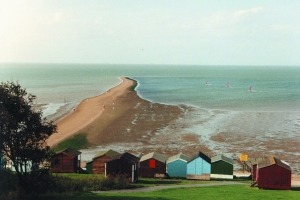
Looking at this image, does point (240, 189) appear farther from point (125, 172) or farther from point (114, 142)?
point (114, 142)

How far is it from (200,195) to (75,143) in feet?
113

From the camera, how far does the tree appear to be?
1358 inches

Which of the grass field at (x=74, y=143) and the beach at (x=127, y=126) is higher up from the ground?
the beach at (x=127, y=126)

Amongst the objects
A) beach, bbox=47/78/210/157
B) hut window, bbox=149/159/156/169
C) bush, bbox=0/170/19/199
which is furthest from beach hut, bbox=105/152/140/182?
beach, bbox=47/78/210/157

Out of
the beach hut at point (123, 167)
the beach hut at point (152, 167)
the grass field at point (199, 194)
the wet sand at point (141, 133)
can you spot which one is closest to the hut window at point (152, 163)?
the beach hut at point (152, 167)

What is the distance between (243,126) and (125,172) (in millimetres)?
44052

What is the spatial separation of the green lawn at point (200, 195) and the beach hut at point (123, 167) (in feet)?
19.7

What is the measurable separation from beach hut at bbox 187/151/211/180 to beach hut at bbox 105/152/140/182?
7.01 meters

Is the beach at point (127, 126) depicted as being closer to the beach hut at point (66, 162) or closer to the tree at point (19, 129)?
the beach hut at point (66, 162)

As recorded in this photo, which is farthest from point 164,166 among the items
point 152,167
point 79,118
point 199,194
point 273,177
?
point 79,118

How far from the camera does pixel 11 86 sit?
3575cm

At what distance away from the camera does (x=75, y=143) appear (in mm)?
68000

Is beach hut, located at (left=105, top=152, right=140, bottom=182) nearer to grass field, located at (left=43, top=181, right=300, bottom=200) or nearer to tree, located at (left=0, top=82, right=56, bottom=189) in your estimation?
grass field, located at (left=43, top=181, right=300, bottom=200)

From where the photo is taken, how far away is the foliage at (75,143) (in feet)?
213
